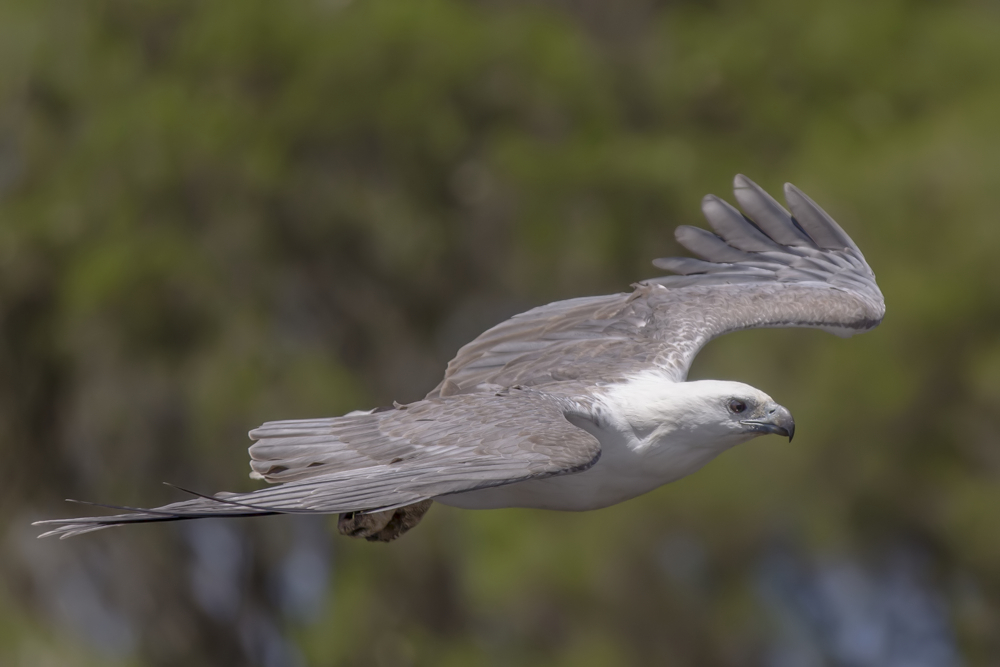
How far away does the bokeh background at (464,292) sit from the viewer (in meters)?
11.2

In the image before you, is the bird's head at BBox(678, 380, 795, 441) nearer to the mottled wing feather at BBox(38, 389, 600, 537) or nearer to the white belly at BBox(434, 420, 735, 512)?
the white belly at BBox(434, 420, 735, 512)

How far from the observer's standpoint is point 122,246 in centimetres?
1318

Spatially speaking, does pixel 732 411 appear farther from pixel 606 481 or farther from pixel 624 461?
pixel 606 481

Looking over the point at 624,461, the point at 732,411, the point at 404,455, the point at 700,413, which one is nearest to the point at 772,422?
the point at 732,411

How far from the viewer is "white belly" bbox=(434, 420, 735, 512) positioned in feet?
16.1

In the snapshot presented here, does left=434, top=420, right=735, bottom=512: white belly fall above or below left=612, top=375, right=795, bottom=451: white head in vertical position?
below

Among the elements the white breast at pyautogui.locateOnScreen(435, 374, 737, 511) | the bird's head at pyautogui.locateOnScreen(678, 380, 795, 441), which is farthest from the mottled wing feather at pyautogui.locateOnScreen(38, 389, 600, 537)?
the bird's head at pyautogui.locateOnScreen(678, 380, 795, 441)

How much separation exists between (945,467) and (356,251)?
5754mm

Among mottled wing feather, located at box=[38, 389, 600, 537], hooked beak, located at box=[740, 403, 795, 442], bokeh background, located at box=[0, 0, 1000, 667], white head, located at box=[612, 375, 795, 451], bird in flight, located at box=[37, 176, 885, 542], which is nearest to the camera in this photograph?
mottled wing feather, located at box=[38, 389, 600, 537]

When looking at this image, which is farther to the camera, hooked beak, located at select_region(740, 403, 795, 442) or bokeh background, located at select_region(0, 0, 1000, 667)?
bokeh background, located at select_region(0, 0, 1000, 667)

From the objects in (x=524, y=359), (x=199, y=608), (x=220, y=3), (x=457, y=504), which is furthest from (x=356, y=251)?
(x=457, y=504)

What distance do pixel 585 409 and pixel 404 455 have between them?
0.83 metres

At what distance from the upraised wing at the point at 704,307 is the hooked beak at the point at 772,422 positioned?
52 centimetres

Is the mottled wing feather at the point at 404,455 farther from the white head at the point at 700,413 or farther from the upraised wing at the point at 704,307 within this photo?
the upraised wing at the point at 704,307
